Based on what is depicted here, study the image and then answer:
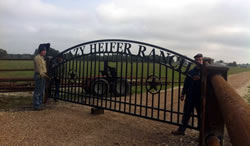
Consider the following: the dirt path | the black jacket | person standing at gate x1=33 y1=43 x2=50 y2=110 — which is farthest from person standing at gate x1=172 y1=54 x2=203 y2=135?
person standing at gate x1=33 y1=43 x2=50 y2=110

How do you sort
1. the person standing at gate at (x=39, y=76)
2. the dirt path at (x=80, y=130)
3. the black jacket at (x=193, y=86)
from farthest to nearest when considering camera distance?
the person standing at gate at (x=39, y=76) → the black jacket at (x=193, y=86) → the dirt path at (x=80, y=130)

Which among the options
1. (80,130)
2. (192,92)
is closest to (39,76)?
(80,130)

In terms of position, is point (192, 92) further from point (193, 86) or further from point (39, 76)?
point (39, 76)

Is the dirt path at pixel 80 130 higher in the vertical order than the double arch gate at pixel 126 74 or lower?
lower

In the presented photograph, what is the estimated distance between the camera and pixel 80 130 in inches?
183

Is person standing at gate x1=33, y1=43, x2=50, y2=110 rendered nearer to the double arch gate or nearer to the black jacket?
the double arch gate

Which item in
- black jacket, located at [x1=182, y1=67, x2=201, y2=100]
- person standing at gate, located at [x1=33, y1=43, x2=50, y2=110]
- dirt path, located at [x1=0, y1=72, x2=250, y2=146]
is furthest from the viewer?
person standing at gate, located at [x1=33, y1=43, x2=50, y2=110]

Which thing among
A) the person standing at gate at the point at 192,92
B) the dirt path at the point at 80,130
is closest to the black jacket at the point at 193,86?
the person standing at gate at the point at 192,92

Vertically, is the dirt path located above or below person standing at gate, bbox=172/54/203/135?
below

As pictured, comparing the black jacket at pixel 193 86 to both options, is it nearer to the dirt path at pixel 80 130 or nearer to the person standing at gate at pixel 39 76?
the dirt path at pixel 80 130

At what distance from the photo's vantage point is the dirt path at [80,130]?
13.3 feet

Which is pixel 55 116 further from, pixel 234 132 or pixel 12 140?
pixel 234 132

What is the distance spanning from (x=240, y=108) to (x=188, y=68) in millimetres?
3423

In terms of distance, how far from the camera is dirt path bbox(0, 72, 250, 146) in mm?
4066
